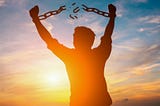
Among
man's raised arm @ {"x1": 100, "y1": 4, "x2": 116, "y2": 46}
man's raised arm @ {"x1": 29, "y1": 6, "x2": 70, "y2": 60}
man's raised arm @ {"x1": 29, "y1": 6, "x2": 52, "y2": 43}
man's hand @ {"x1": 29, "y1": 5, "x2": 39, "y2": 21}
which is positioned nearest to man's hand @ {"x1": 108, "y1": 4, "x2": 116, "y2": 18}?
man's raised arm @ {"x1": 100, "y1": 4, "x2": 116, "y2": 46}

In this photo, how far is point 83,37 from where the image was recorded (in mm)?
6055

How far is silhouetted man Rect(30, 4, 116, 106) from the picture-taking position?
5902 mm

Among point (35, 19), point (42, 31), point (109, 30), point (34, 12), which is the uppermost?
point (34, 12)

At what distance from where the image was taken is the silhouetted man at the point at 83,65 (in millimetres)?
5902

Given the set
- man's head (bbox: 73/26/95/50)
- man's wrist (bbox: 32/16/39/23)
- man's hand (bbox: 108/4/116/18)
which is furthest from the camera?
man's hand (bbox: 108/4/116/18)

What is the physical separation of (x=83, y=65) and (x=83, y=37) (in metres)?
0.64

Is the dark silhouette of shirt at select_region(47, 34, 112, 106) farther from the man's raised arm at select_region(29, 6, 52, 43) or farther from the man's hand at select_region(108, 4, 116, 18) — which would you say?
the man's hand at select_region(108, 4, 116, 18)

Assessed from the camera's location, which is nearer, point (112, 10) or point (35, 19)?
point (35, 19)

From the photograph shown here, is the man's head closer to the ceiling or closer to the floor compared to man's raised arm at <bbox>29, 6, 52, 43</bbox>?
closer to the floor

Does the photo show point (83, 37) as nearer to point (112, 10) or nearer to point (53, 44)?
point (53, 44)

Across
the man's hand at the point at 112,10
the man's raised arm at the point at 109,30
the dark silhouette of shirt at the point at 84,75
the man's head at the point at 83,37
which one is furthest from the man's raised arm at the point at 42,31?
the man's hand at the point at 112,10

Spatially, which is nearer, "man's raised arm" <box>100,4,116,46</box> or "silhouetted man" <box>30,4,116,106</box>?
"silhouetted man" <box>30,4,116,106</box>

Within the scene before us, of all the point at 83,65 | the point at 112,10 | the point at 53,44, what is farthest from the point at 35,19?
the point at 112,10

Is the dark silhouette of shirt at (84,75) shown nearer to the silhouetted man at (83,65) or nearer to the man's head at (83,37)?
the silhouetted man at (83,65)
